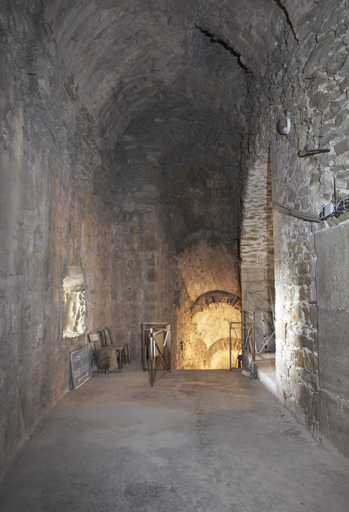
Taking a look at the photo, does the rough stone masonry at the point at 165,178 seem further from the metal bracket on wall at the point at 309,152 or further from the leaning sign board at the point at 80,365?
the leaning sign board at the point at 80,365

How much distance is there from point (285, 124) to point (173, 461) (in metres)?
3.73

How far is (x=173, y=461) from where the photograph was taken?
3.30 m

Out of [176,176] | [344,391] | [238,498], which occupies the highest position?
[176,176]

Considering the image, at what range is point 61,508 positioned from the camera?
2643mm

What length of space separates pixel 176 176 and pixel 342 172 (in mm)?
6121

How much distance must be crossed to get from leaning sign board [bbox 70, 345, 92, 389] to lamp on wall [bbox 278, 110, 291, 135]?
4154 mm

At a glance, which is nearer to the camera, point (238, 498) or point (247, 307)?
point (238, 498)

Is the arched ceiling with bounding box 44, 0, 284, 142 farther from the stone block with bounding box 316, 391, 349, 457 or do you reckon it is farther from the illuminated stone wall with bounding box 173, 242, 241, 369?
the stone block with bounding box 316, 391, 349, 457

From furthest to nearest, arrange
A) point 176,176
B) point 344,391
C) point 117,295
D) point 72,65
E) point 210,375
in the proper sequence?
1. point 176,176
2. point 117,295
3. point 210,375
4. point 72,65
5. point 344,391

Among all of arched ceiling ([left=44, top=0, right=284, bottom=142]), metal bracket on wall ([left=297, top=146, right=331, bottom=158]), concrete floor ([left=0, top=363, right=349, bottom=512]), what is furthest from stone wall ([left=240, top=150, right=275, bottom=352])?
concrete floor ([left=0, top=363, right=349, bottom=512])

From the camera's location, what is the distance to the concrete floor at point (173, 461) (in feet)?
8.94

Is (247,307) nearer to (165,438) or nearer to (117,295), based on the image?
(117,295)

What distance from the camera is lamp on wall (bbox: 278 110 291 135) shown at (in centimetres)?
439

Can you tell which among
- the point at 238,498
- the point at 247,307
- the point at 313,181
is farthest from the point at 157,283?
the point at 238,498
